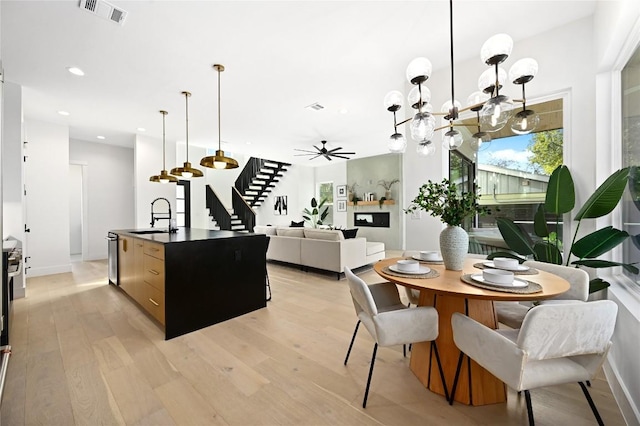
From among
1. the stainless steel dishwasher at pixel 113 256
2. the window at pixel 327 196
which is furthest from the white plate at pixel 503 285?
the window at pixel 327 196

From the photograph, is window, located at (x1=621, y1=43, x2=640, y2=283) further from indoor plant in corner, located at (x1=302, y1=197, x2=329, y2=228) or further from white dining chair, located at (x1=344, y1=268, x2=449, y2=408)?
indoor plant in corner, located at (x1=302, y1=197, x2=329, y2=228)

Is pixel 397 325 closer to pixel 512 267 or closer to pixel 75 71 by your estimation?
pixel 512 267

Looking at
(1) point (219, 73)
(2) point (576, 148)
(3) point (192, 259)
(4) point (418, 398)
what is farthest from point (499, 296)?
(1) point (219, 73)

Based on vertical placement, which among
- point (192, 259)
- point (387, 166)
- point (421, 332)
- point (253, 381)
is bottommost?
point (253, 381)

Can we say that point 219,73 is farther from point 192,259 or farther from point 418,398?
point 418,398

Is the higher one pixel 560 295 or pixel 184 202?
pixel 184 202

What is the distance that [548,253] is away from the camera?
2.51 m

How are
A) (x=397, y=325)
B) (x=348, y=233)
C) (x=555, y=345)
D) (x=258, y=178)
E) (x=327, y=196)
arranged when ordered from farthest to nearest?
(x=327, y=196) → (x=258, y=178) → (x=348, y=233) → (x=397, y=325) → (x=555, y=345)

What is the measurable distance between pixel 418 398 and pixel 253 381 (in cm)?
110

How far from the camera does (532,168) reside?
289 centimetres

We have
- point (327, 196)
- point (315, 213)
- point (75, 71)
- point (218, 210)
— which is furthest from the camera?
point (327, 196)

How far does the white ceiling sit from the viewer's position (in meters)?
2.42

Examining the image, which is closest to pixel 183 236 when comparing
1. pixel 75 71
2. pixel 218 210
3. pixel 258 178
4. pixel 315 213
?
pixel 75 71

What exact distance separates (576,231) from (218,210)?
7.66 metres
